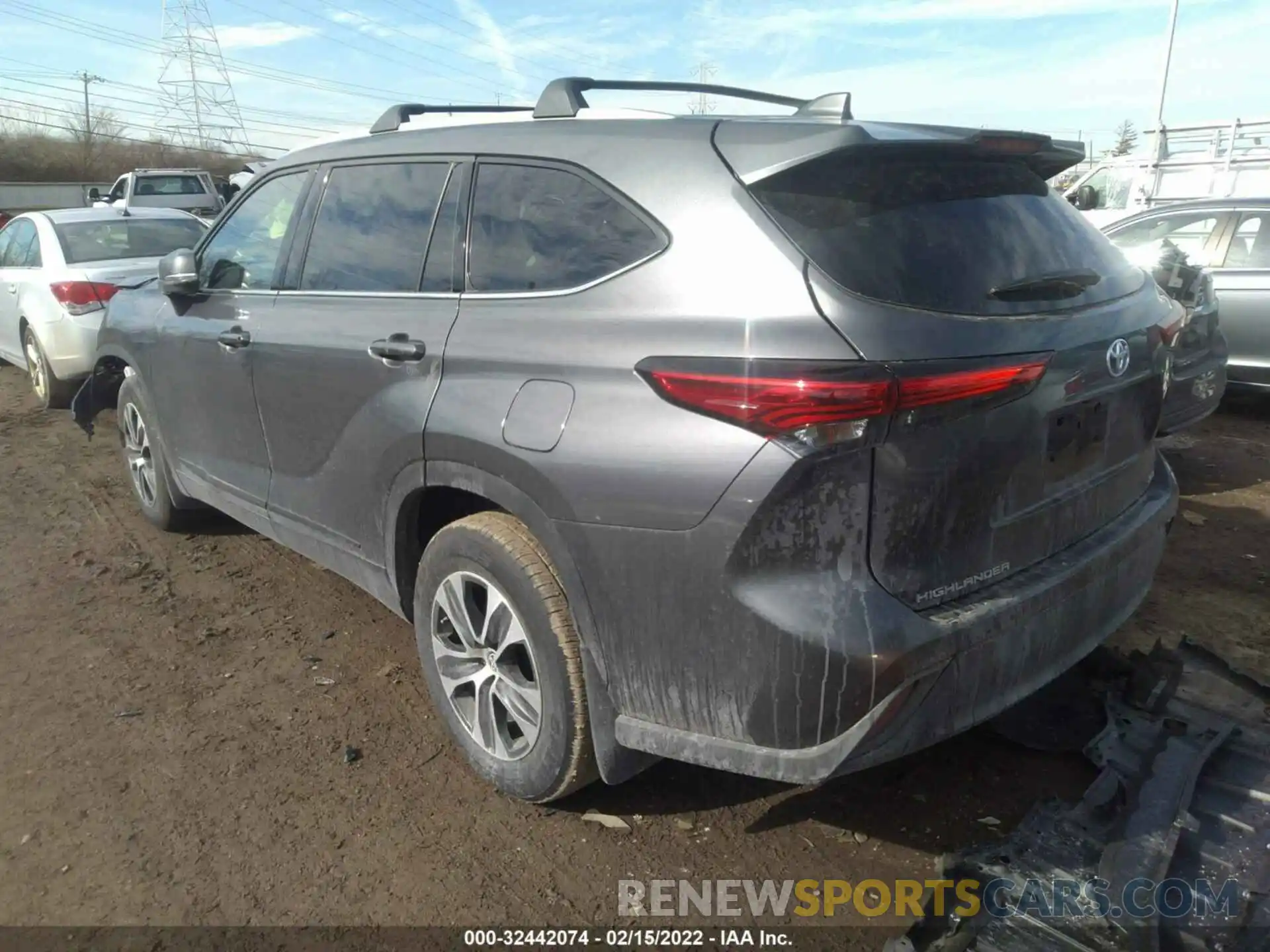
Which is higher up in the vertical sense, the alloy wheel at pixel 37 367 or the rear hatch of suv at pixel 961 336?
the rear hatch of suv at pixel 961 336

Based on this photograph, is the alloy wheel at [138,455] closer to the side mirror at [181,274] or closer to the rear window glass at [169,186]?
the side mirror at [181,274]

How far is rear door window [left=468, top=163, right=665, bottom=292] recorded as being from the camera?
2402mm

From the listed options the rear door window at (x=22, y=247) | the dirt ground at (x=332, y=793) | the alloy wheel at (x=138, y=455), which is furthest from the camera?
the rear door window at (x=22, y=247)

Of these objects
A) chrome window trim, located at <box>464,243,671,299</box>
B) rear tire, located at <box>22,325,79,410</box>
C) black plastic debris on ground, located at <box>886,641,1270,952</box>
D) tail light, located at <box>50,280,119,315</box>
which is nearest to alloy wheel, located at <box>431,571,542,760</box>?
chrome window trim, located at <box>464,243,671,299</box>

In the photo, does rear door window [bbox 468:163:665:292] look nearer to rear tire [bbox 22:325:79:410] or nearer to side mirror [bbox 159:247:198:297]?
side mirror [bbox 159:247:198:297]

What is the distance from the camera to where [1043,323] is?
228 cm

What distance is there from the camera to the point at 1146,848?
7.58 ft

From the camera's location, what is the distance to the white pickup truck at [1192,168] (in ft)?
42.6

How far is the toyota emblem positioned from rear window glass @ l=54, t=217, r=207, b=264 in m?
7.03

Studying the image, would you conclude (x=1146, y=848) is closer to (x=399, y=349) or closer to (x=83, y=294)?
(x=399, y=349)

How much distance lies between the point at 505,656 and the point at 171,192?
70.2ft

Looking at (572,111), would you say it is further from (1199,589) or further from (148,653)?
(1199,589)

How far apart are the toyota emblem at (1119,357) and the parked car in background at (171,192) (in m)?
20.3

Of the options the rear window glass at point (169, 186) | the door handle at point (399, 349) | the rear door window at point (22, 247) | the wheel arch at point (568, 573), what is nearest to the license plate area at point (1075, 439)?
the wheel arch at point (568, 573)
